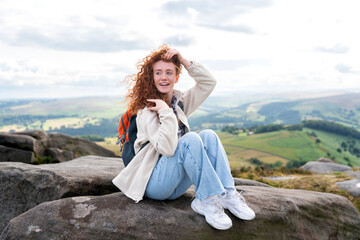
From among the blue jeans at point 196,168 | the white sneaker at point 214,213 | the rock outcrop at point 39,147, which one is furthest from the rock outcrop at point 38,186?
the rock outcrop at point 39,147

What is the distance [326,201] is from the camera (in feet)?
27.8

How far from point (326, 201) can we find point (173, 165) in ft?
17.0

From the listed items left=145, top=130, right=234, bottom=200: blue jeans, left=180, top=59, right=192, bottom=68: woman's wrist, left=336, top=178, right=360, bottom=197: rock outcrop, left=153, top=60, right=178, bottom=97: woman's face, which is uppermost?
left=180, top=59, right=192, bottom=68: woman's wrist

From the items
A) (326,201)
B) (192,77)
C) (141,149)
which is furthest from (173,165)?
(326,201)

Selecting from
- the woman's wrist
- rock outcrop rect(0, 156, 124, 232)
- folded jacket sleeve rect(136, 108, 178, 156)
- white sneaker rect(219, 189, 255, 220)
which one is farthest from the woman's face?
rock outcrop rect(0, 156, 124, 232)

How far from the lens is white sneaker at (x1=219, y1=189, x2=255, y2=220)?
6285 mm

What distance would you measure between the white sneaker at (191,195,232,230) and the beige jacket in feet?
4.21

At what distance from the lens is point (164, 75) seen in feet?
21.6

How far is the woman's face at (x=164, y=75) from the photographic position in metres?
6.61

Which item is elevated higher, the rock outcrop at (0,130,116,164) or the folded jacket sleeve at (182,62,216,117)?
the folded jacket sleeve at (182,62,216,117)

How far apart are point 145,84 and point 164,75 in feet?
1.53

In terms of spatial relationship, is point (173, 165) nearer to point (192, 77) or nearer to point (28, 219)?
point (192, 77)

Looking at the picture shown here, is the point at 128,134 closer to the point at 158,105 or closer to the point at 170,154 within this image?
the point at 158,105

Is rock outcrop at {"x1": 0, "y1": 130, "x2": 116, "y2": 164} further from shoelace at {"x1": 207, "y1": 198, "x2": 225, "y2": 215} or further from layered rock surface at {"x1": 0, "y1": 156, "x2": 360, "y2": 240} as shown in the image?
shoelace at {"x1": 207, "y1": 198, "x2": 225, "y2": 215}
